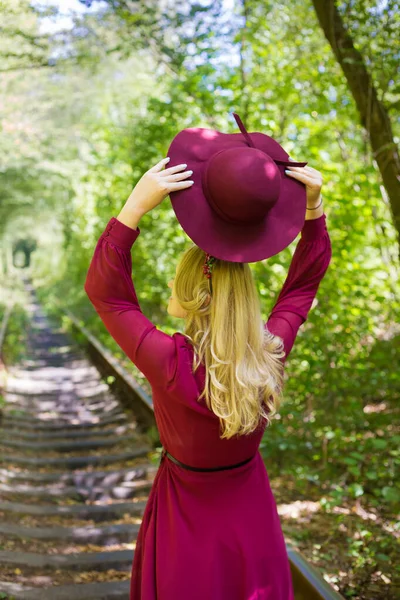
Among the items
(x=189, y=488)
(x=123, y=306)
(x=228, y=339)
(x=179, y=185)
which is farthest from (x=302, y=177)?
(x=189, y=488)

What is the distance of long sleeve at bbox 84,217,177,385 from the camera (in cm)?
185

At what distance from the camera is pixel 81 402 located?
9227mm

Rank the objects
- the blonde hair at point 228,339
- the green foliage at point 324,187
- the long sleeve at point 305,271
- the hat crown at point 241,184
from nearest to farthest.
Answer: the hat crown at point 241,184 → the blonde hair at point 228,339 → the long sleeve at point 305,271 → the green foliage at point 324,187

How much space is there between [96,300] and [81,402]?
25.1 feet

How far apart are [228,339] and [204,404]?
0.22 meters

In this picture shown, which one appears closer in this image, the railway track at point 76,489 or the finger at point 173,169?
the finger at point 173,169

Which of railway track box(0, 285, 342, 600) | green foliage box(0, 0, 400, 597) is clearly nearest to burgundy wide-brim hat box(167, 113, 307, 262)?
railway track box(0, 285, 342, 600)

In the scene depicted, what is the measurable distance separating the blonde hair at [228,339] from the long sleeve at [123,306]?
0.11 m

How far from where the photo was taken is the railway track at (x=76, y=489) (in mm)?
3986

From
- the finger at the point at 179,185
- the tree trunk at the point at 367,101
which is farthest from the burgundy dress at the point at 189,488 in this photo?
the tree trunk at the point at 367,101

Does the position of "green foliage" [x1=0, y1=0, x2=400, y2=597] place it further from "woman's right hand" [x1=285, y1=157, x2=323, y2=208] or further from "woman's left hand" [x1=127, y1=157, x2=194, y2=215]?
"woman's left hand" [x1=127, y1=157, x2=194, y2=215]

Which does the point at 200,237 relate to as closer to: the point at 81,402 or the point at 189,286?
the point at 189,286

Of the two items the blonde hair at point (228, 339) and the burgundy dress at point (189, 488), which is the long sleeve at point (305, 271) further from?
the blonde hair at point (228, 339)

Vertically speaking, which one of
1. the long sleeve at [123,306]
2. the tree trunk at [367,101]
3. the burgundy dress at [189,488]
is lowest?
the burgundy dress at [189,488]
